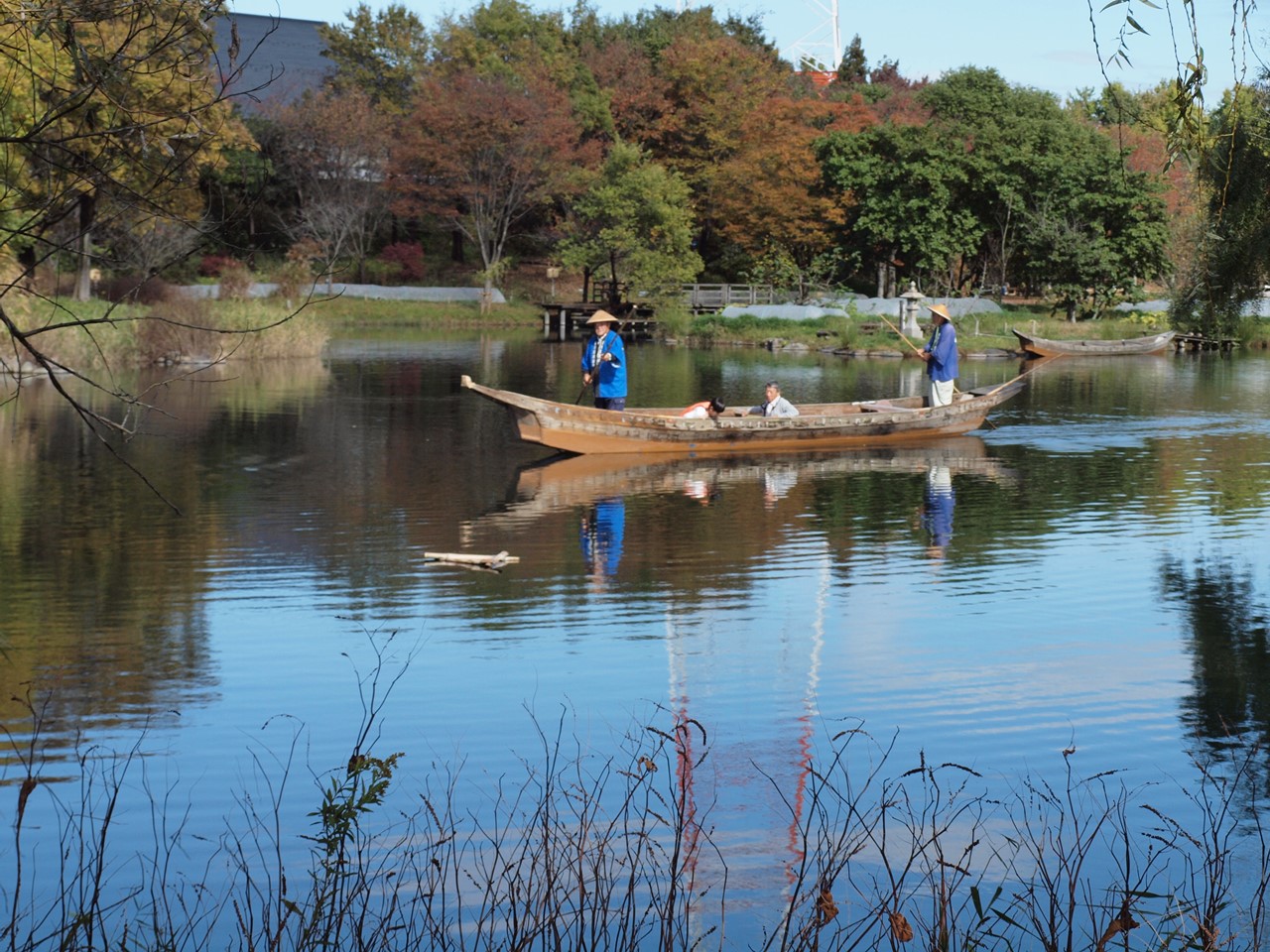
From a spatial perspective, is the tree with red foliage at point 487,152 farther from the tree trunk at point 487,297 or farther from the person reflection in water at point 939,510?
the person reflection in water at point 939,510

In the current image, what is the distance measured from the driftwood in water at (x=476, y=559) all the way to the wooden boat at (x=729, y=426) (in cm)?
460

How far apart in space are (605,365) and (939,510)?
505 cm

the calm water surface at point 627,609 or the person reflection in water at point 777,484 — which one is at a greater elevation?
the person reflection in water at point 777,484

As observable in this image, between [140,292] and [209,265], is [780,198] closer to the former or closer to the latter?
[209,265]

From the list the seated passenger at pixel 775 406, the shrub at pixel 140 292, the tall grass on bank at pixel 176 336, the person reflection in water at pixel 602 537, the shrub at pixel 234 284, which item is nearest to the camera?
the person reflection in water at pixel 602 537

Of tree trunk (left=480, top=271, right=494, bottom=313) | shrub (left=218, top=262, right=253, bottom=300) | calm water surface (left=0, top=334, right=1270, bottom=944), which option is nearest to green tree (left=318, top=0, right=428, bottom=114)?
tree trunk (left=480, top=271, right=494, bottom=313)

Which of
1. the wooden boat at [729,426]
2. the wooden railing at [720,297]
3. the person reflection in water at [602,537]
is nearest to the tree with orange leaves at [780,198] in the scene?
the wooden railing at [720,297]

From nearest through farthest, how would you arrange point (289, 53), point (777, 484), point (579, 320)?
point (777, 484)
point (579, 320)
point (289, 53)

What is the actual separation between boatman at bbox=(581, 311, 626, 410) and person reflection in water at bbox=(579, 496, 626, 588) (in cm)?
283

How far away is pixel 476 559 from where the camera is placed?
1261 cm

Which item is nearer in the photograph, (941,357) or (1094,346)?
(941,357)

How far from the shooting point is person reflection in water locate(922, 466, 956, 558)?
14.1 metres

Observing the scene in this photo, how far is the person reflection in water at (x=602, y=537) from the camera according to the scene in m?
12.7

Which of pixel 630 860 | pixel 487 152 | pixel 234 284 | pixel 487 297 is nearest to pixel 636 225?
pixel 487 152
